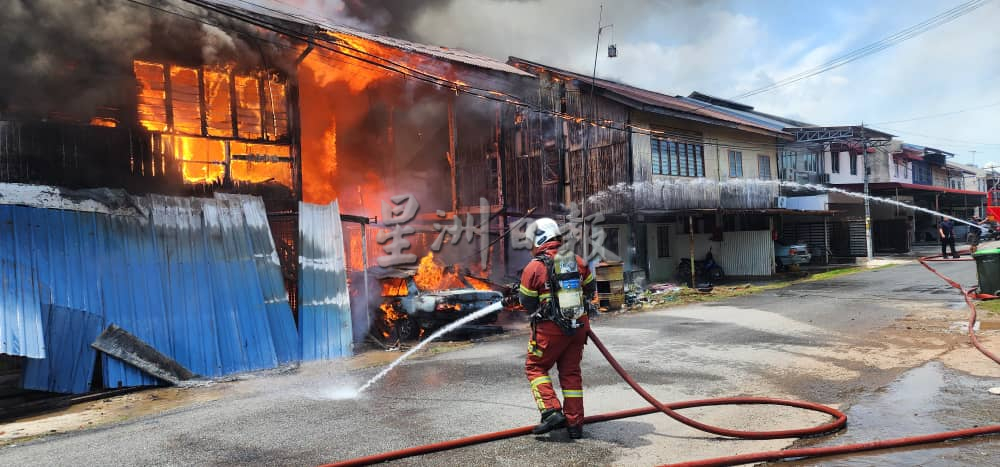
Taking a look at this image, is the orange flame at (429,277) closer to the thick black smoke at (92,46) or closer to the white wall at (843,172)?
the thick black smoke at (92,46)

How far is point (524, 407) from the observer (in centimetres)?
564

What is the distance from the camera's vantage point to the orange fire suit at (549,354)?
4.58 meters

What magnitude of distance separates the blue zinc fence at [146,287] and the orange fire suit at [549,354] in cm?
567

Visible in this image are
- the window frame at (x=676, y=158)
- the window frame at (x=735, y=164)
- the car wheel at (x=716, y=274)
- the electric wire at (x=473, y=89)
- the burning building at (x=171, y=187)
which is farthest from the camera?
the window frame at (x=735, y=164)

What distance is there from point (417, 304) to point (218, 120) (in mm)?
5213

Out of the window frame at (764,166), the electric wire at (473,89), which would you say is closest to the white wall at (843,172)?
the electric wire at (473,89)

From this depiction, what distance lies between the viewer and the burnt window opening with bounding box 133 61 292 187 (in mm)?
10469

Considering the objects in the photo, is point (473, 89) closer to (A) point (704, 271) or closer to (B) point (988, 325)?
(A) point (704, 271)

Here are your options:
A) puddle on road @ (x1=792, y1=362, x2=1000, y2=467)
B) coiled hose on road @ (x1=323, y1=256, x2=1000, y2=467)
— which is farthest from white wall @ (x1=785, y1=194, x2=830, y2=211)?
coiled hose on road @ (x1=323, y1=256, x2=1000, y2=467)

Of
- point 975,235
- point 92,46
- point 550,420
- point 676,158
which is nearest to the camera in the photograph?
point 550,420

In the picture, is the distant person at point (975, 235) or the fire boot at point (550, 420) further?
the distant person at point (975, 235)

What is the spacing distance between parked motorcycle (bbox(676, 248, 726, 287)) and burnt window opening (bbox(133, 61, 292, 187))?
14327mm

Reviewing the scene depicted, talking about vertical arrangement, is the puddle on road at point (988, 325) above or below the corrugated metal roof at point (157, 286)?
below

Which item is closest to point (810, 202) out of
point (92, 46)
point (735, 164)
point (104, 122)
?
point (735, 164)
